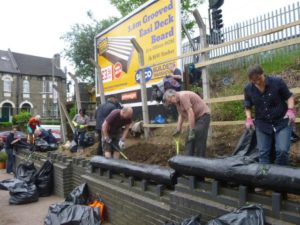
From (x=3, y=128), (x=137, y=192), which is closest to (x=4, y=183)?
(x=137, y=192)

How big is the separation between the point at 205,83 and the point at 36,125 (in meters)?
8.10

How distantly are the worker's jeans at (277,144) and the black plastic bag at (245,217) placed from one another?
2.93ft

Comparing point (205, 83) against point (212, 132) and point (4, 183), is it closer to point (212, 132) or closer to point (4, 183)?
point (212, 132)

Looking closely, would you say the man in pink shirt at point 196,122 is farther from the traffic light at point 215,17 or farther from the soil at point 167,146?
the traffic light at point 215,17

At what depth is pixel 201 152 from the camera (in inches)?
197

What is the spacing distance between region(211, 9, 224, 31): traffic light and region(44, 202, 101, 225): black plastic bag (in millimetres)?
7052

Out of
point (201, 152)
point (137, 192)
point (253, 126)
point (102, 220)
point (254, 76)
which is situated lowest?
point (102, 220)

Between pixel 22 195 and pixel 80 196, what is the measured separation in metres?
1.97

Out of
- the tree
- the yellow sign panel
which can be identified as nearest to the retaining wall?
the yellow sign panel

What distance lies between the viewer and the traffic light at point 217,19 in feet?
34.3

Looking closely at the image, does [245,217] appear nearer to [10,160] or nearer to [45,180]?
[45,180]

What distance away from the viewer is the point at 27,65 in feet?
170

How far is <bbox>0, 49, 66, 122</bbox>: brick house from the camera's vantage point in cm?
4797

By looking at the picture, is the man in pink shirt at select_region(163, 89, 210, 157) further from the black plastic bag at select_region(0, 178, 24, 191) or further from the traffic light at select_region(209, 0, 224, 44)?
the traffic light at select_region(209, 0, 224, 44)
